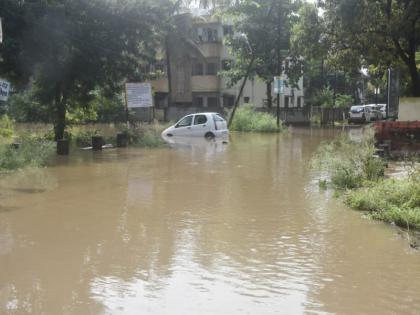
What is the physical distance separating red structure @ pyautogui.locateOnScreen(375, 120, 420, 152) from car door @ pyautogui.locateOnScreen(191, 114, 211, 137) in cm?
1178

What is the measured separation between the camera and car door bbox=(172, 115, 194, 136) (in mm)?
28469

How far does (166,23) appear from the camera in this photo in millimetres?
25312

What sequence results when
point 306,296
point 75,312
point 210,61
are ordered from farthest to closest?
point 210,61 → point 306,296 → point 75,312

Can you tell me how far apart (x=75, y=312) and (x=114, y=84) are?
19.7 metres

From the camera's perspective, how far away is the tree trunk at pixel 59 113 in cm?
2280

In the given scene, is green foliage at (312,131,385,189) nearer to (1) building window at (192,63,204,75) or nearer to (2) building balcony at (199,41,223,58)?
(2) building balcony at (199,41,223,58)

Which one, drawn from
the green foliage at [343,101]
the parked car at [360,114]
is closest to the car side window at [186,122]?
the parked car at [360,114]

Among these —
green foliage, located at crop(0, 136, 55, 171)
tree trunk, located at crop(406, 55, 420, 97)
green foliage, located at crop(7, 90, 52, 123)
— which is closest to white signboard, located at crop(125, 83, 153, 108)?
green foliage, located at crop(7, 90, 52, 123)

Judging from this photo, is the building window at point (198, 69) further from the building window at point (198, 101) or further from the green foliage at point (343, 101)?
the green foliage at point (343, 101)

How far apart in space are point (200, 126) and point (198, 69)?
25225 millimetres

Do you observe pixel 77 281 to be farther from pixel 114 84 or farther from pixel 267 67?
pixel 267 67

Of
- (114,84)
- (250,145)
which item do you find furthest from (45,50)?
(250,145)

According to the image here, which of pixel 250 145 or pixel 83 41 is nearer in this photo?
pixel 83 41

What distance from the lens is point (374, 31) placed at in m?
25.9
